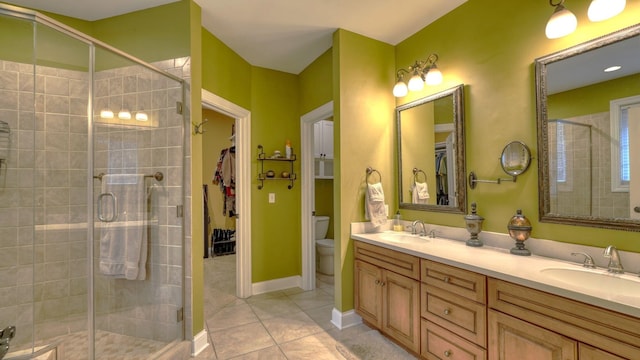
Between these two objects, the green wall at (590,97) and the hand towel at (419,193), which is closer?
the green wall at (590,97)

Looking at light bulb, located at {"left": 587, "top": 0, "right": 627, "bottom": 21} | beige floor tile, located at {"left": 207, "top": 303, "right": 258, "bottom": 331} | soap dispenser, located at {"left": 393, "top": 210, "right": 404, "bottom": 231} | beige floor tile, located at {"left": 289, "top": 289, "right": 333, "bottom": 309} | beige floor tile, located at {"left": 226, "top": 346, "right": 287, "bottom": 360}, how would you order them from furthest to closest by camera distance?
beige floor tile, located at {"left": 289, "top": 289, "right": 333, "bottom": 309}
soap dispenser, located at {"left": 393, "top": 210, "right": 404, "bottom": 231}
beige floor tile, located at {"left": 207, "top": 303, "right": 258, "bottom": 331}
beige floor tile, located at {"left": 226, "top": 346, "right": 287, "bottom": 360}
light bulb, located at {"left": 587, "top": 0, "right": 627, "bottom": 21}

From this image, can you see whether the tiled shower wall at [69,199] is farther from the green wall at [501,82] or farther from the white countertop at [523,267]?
the green wall at [501,82]

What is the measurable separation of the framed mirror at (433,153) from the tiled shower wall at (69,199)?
2.00 metres

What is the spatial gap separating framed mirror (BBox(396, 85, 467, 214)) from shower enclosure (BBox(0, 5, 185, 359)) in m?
1.99

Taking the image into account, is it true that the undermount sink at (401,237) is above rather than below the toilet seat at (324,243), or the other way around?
above

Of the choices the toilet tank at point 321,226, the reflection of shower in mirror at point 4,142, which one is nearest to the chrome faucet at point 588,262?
the toilet tank at point 321,226

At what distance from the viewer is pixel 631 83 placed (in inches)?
52.2

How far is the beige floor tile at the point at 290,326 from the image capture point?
7.29 feet

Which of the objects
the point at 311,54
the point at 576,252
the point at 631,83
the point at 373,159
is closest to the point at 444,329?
the point at 576,252

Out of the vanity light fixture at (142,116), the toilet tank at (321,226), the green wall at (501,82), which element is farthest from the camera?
the toilet tank at (321,226)

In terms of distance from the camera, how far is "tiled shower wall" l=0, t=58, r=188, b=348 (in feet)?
6.43

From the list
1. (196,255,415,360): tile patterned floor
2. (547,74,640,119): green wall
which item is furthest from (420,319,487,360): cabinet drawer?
(547,74,640,119): green wall

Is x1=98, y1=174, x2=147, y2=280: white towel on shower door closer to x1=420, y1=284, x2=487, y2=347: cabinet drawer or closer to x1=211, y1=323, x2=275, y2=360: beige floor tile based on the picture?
x1=211, y1=323, x2=275, y2=360: beige floor tile

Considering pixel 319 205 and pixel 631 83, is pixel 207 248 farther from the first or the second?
pixel 631 83
